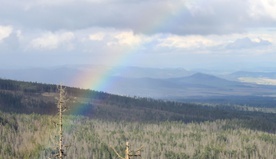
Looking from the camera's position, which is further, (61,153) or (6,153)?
(6,153)

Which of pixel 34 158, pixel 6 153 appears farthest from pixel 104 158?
pixel 6 153

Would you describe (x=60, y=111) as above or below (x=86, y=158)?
above

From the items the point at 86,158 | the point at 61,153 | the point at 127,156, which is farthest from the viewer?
the point at 86,158

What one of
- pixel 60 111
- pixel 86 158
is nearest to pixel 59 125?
pixel 60 111

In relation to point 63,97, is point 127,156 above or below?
below

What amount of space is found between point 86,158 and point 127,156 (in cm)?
18333

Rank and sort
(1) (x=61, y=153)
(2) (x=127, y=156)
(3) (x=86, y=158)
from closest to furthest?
(2) (x=127, y=156) → (1) (x=61, y=153) → (3) (x=86, y=158)

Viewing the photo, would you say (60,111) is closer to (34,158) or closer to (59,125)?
(59,125)

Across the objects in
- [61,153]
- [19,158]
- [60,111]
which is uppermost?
[60,111]

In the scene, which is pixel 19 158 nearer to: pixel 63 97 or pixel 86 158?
pixel 86 158

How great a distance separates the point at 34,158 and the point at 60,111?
186 m

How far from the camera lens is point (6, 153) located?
7785 inches

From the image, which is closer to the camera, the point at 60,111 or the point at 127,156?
the point at 127,156

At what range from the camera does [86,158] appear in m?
196
